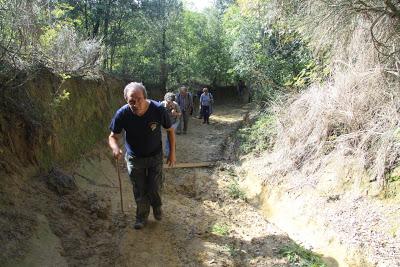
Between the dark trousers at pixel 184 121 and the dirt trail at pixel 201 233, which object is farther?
the dark trousers at pixel 184 121

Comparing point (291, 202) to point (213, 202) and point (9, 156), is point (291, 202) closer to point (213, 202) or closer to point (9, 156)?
point (213, 202)

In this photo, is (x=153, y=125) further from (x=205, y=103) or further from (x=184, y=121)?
(x=205, y=103)

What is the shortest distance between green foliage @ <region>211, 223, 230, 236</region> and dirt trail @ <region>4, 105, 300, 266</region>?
15 mm

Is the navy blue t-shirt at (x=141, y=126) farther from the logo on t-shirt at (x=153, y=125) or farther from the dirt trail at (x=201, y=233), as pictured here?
the dirt trail at (x=201, y=233)

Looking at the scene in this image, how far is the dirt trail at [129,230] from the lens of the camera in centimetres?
462

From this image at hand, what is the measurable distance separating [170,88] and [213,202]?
1585 centimetres

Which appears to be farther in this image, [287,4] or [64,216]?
[287,4]

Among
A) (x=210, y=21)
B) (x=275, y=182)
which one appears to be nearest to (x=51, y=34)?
(x=275, y=182)

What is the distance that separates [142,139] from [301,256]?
2789 millimetres

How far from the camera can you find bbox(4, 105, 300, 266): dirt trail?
15.2 feet

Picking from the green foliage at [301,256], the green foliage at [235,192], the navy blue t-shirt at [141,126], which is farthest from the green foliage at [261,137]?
the navy blue t-shirt at [141,126]

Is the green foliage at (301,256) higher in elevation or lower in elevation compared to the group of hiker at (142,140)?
lower

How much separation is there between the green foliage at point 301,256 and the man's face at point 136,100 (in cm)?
290

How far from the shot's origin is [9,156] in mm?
5293
